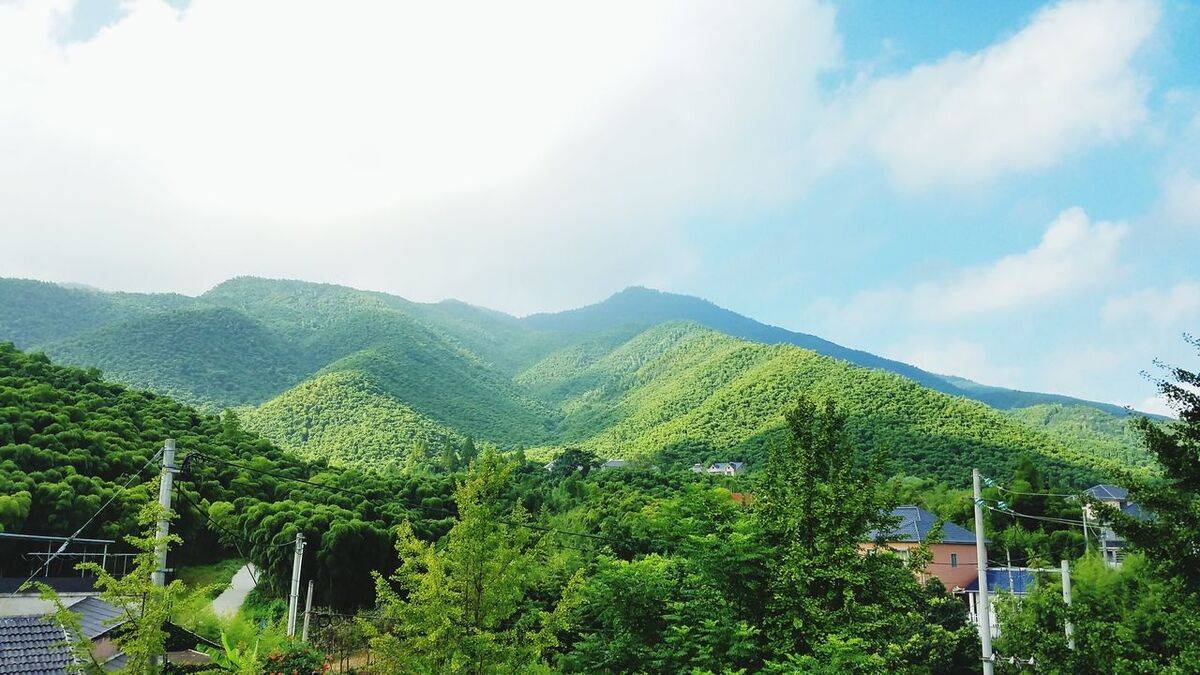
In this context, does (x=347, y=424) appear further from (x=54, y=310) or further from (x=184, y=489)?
(x=54, y=310)

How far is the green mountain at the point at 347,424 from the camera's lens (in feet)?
204

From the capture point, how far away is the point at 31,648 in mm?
10742

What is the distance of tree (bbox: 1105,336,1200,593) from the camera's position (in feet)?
28.1

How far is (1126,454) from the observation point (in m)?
73.4

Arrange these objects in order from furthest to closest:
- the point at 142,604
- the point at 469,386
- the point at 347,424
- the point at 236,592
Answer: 1. the point at 469,386
2. the point at 347,424
3. the point at 236,592
4. the point at 142,604

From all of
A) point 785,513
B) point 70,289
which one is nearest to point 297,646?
point 785,513

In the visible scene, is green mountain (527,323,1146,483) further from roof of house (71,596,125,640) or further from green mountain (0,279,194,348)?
green mountain (0,279,194,348)

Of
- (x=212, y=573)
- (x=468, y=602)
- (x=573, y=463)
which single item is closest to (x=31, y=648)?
(x=468, y=602)

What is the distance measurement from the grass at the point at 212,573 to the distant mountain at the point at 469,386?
24.9 meters

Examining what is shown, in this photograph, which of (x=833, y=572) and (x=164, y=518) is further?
(x=833, y=572)

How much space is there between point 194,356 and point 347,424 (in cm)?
2898

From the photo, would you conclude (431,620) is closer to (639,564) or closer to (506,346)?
(639,564)

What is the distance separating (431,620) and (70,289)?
4966 inches

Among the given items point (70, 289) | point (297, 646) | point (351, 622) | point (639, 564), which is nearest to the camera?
point (639, 564)
